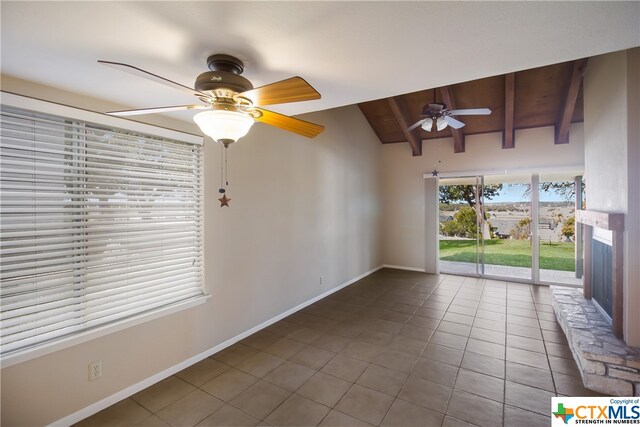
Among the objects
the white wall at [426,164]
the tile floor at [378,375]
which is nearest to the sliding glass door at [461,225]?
the white wall at [426,164]

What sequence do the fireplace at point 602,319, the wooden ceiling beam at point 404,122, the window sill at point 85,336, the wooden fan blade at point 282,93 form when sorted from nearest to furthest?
the wooden fan blade at point 282,93, the window sill at point 85,336, the fireplace at point 602,319, the wooden ceiling beam at point 404,122

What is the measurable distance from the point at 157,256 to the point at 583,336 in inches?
161

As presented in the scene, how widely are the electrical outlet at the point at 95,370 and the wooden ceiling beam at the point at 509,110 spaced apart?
234 inches

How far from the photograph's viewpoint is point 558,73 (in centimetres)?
416

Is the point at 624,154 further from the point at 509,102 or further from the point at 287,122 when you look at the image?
the point at 287,122

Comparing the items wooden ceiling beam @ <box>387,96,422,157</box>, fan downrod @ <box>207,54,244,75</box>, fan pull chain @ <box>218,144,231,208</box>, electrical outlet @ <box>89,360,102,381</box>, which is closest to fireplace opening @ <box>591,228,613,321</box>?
wooden ceiling beam @ <box>387,96,422,157</box>

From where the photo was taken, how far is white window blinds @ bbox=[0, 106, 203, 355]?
71.6 inches

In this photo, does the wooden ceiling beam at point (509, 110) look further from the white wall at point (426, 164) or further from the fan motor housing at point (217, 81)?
the fan motor housing at point (217, 81)

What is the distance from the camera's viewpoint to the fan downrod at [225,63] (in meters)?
1.58

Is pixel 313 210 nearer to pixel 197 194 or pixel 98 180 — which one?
pixel 197 194

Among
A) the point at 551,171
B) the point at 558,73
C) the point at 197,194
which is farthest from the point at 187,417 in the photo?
the point at 551,171

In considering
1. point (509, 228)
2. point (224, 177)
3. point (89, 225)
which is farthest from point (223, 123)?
point (509, 228)

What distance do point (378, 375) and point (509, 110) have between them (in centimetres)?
482

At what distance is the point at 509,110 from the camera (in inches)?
189
